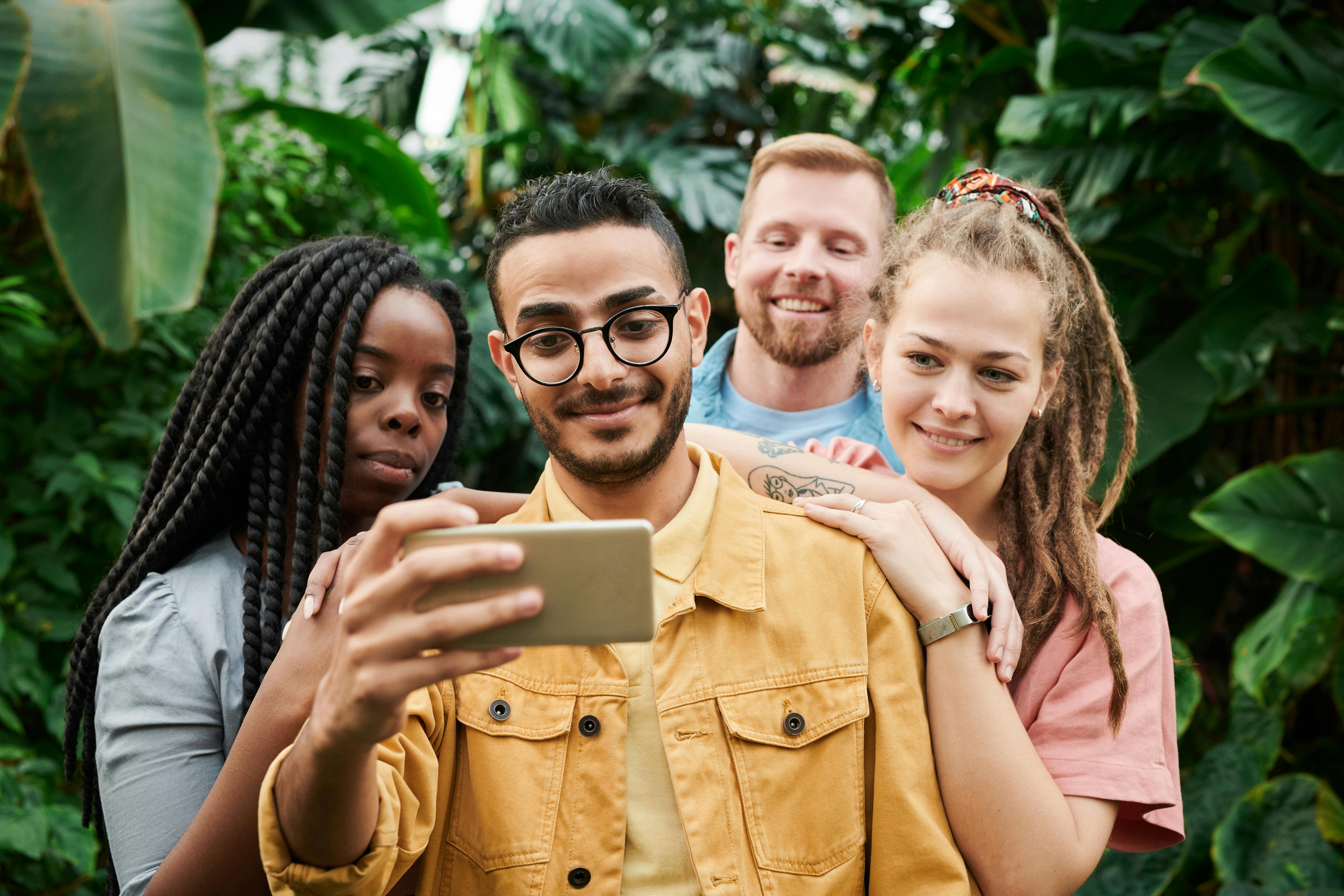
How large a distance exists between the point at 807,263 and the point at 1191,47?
2098mm

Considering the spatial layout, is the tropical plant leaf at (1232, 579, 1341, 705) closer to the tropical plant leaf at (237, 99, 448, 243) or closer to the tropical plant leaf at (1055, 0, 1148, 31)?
the tropical plant leaf at (1055, 0, 1148, 31)

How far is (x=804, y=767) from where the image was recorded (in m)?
1.70

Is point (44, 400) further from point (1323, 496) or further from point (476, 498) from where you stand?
point (1323, 496)

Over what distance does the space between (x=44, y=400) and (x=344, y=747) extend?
343 centimetres

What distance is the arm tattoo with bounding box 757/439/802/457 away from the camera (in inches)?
90.6

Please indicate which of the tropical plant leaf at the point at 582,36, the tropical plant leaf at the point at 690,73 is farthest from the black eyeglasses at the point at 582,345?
the tropical plant leaf at the point at 690,73

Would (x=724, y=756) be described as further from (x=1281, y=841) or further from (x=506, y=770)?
(x=1281, y=841)

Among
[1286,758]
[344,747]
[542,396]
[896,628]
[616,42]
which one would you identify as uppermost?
[616,42]

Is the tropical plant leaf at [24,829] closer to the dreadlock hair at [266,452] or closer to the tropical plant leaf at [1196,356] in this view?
the dreadlock hair at [266,452]

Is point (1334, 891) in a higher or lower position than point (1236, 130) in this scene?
lower

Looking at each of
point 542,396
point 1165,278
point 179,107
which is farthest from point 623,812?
point 1165,278

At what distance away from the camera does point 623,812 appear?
1.63m

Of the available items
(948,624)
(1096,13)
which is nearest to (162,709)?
(948,624)

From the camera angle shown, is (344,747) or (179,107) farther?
(179,107)
